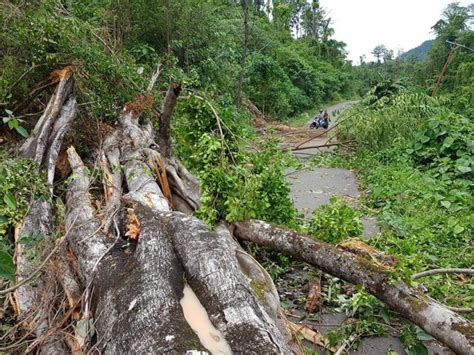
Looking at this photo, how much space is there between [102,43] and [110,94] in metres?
1.76

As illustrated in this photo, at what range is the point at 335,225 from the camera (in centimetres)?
429

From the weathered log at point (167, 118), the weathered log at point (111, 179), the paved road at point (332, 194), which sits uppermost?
the weathered log at point (167, 118)

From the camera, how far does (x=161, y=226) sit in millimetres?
3074

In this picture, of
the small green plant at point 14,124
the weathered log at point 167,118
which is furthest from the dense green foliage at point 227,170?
the small green plant at point 14,124

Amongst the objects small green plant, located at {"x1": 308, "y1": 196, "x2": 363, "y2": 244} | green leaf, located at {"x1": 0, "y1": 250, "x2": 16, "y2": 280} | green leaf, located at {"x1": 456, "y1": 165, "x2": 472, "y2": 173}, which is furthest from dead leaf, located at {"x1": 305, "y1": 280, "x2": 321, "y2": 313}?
green leaf, located at {"x1": 456, "y1": 165, "x2": 472, "y2": 173}

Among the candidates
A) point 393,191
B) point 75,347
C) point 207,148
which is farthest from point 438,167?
Answer: point 75,347

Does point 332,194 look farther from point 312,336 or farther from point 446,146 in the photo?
point 312,336

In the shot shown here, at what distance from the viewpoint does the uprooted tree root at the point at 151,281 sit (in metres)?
2.16

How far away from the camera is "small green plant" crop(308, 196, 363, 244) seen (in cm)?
427

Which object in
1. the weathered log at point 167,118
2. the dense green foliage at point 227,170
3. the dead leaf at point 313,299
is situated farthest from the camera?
the weathered log at point 167,118

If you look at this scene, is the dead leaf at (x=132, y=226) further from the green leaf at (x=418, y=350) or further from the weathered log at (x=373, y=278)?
the green leaf at (x=418, y=350)

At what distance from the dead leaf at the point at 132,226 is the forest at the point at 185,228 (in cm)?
2

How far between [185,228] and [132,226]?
460mm

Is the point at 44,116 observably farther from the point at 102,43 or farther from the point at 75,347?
the point at 75,347
